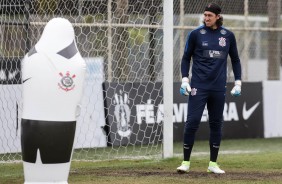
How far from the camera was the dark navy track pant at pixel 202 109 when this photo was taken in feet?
33.1

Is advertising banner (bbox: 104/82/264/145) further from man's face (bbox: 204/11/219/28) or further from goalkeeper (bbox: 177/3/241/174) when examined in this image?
man's face (bbox: 204/11/219/28)

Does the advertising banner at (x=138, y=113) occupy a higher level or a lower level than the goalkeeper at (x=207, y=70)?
lower

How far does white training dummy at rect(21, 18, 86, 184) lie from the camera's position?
7180 millimetres

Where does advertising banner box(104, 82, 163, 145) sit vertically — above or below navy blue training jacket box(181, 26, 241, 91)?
below

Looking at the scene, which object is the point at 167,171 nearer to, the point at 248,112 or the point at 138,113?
the point at 138,113

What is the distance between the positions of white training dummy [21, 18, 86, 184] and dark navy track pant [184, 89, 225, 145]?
2970 millimetres

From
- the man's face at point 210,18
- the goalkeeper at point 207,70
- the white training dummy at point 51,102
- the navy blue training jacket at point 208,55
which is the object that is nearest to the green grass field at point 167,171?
the goalkeeper at point 207,70

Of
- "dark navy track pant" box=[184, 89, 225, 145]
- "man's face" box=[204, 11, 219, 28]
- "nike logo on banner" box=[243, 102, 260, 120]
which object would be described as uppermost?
"man's face" box=[204, 11, 219, 28]

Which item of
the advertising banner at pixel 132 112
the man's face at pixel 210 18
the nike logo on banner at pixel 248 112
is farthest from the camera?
the nike logo on banner at pixel 248 112

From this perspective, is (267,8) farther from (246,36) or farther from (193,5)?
(193,5)

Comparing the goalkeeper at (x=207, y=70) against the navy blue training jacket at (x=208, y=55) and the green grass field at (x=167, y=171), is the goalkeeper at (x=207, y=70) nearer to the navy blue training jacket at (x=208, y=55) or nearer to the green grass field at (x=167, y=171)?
the navy blue training jacket at (x=208, y=55)

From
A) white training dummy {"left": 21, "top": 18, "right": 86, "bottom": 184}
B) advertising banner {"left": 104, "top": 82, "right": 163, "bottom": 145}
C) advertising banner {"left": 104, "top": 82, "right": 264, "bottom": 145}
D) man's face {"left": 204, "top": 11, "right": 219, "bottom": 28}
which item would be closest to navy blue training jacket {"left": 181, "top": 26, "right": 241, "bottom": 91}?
man's face {"left": 204, "top": 11, "right": 219, "bottom": 28}

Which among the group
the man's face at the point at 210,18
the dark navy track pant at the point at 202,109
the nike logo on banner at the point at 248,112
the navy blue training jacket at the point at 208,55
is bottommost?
the nike logo on banner at the point at 248,112

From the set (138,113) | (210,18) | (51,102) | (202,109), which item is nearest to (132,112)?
(138,113)
